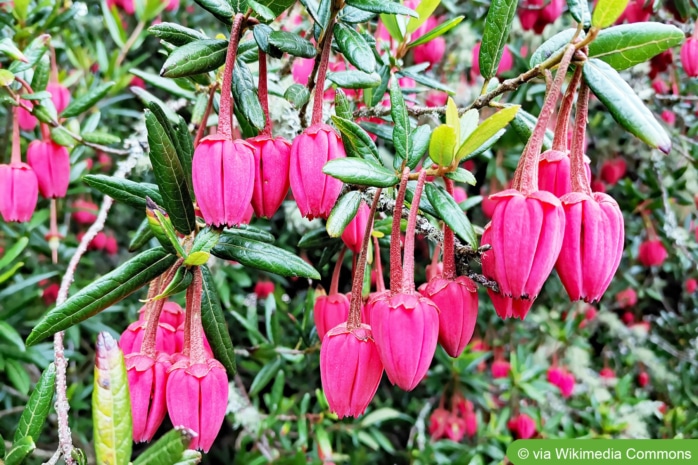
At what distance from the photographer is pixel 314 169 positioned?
2.27 ft

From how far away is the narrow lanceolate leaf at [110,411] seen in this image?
48 centimetres

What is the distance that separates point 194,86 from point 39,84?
0.33m

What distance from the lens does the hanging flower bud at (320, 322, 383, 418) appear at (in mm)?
664

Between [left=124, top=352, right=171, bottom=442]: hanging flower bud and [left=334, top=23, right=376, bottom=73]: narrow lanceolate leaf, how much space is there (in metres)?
0.44

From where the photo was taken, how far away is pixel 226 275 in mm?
1893

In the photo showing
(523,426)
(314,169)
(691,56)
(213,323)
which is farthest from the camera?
(523,426)

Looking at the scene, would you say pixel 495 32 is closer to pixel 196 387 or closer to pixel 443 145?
pixel 443 145

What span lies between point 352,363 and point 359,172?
226 millimetres

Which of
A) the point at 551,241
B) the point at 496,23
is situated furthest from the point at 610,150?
the point at 551,241

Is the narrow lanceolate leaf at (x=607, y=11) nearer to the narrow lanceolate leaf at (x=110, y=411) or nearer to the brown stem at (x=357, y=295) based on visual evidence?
the brown stem at (x=357, y=295)

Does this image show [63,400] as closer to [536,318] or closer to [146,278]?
[146,278]

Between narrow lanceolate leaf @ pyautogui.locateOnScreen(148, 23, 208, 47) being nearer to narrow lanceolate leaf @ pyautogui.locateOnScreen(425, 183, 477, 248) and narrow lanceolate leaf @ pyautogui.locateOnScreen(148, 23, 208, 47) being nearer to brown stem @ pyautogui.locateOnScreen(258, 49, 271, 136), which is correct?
brown stem @ pyautogui.locateOnScreen(258, 49, 271, 136)

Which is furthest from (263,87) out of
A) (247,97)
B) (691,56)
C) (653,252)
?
(653,252)

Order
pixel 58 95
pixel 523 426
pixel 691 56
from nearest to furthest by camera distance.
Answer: pixel 58 95, pixel 691 56, pixel 523 426
